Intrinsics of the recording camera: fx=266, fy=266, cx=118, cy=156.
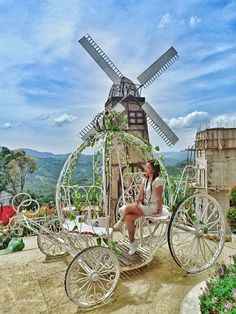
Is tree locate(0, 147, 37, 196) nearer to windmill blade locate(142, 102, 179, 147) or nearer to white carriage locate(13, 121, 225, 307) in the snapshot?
windmill blade locate(142, 102, 179, 147)

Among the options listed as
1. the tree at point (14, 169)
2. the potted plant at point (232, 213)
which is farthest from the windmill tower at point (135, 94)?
the tree at point (14, 169)

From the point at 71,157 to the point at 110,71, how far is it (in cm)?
924

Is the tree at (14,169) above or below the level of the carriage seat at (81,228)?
above

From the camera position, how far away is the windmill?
37.0ft

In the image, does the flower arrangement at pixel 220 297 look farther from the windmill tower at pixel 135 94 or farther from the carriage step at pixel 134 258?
the windmill tower at pixel 135 94

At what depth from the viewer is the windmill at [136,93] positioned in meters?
11.3

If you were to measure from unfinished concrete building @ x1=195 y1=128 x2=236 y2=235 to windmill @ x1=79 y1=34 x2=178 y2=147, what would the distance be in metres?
1.77

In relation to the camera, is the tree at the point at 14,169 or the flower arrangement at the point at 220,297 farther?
the tree at the point at 14,169

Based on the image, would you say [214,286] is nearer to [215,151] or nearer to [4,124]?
[215,151]

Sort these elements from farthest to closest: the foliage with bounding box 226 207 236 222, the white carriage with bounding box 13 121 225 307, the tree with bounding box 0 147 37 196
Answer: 1. the tree with bounding box 0 147 37 196
2. the foliage with bounding box 226 207 236 222
3. the white carriage with bounding box 13 121 225 307

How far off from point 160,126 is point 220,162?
3.15 m

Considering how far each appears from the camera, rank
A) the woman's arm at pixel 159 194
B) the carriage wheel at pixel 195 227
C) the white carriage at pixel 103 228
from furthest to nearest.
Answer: the woman's arm at pixel 159 194 → the carriage wheel at pixel 195 227 → the white carriage at pixel 103 228

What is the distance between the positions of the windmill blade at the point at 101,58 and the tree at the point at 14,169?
11.4 m

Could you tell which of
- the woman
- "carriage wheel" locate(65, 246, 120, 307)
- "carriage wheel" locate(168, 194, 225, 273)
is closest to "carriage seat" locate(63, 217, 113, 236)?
"carriage wheel" locate(65, 246, 120, 307)
